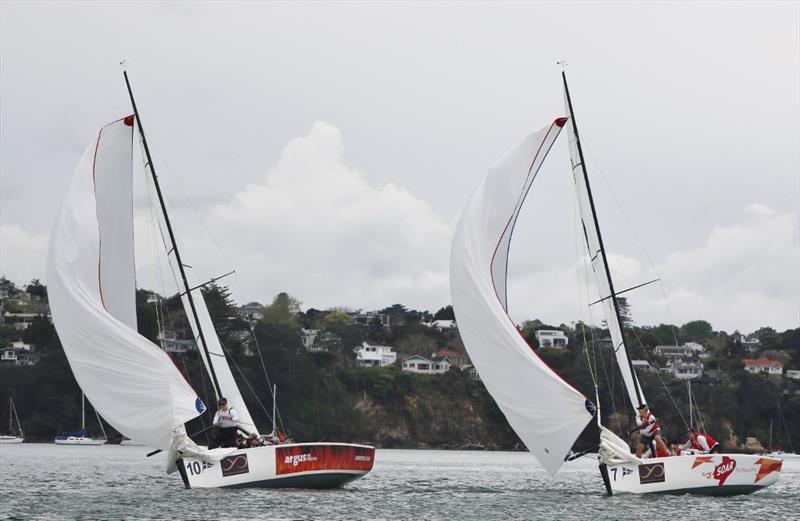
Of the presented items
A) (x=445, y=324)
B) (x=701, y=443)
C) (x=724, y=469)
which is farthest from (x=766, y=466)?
(x=445, y=324)

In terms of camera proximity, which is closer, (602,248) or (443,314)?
(602,248)

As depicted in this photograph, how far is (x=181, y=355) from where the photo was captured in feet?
291

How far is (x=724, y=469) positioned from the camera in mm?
25656

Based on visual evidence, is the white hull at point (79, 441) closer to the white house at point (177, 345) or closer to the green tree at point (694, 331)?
the white house at point (177, 345)

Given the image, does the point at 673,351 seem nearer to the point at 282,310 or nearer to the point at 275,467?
the point at 282,310

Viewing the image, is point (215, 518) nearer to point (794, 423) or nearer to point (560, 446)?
point (560, 446)

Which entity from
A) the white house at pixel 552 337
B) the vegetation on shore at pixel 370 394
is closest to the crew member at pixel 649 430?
the vegetation on shore at pixel 370 394

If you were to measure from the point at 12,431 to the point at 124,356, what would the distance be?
62851mm

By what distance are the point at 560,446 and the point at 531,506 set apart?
94.0 inches

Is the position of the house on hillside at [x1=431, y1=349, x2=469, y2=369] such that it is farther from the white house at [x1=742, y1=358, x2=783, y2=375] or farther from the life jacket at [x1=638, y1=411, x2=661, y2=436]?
the life jacket at [x1=638, y1=411, x2=661, y2=436]

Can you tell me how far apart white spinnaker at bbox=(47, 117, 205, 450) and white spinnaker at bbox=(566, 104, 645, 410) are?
8.40 meters

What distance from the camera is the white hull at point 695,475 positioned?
24.9 meters

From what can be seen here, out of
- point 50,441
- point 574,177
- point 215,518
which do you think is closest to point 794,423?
point 50,441

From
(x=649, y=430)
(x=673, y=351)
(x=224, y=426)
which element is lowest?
(x=649, y=430)
